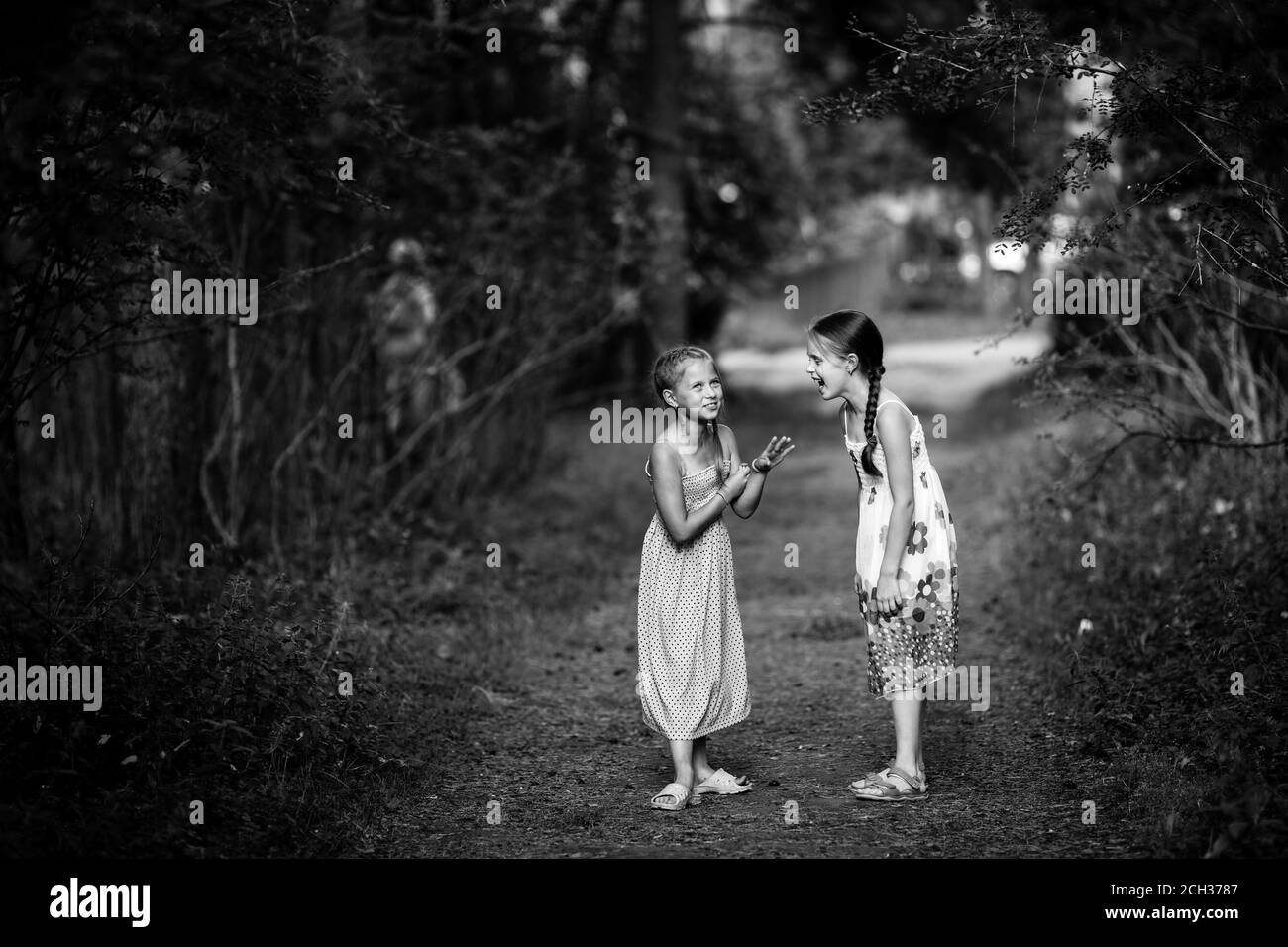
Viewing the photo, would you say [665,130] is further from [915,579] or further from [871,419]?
[915,579]

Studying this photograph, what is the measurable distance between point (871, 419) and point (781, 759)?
149cm

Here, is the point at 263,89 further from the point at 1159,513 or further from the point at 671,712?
the point at 1159,513

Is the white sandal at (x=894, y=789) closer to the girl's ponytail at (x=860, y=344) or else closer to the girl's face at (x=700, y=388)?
the girl's ponytail at (x=860, y=344)

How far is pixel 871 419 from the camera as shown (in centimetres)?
458

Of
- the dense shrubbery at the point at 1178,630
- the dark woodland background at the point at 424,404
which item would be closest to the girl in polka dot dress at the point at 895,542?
the dark woodland background at the point at 424,404

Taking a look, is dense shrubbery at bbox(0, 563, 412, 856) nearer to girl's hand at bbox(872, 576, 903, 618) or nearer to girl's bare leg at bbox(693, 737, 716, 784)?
girl's bare leg at bbox(693, 737, 716, 784)

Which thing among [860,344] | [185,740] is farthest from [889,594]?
[185,740]

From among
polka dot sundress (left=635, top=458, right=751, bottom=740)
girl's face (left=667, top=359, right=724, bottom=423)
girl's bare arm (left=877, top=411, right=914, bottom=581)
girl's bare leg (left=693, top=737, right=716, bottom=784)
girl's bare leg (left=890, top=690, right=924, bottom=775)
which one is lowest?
girl's bare leg (left=693, top=737, right=716, bottom=784)

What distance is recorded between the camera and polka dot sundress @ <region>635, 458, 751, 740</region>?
15.5ft

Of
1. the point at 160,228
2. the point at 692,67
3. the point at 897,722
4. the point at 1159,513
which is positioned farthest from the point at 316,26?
the point at 692,67

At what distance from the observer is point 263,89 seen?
4957 mm

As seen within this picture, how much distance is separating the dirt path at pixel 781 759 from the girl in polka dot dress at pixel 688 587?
0.96 feet

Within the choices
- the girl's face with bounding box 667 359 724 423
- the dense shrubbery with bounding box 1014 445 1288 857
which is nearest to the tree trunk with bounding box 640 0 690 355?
the dense shrubbery with bounding box 1014 445 1288 857

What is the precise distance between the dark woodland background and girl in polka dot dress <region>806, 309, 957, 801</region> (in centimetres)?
65
